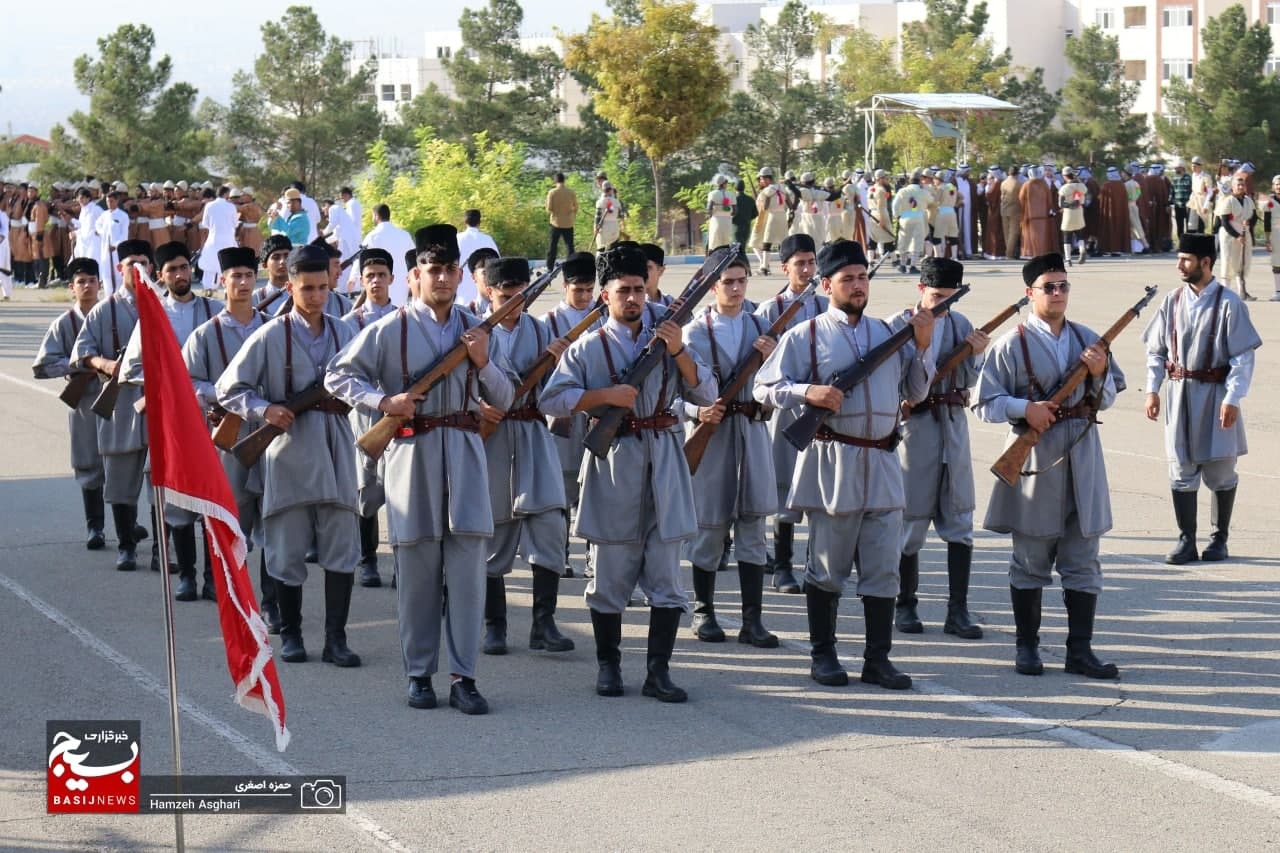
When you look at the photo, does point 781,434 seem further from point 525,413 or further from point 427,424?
point 427,424

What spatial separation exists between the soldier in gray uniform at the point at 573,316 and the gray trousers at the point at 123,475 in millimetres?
2784

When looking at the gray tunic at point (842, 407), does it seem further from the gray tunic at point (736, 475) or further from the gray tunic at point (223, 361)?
the gray tunic at point (223, 361)

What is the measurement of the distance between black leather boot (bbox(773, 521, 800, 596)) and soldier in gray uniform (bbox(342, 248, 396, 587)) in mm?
2369

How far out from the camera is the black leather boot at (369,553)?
1092 centimetres

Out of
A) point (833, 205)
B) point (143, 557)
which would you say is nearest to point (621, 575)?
point (143, 557)

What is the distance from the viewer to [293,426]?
9.06m

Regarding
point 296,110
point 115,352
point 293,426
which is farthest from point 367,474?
point 296,110

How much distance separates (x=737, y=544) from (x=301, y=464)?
2.30m

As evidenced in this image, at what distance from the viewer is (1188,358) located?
11.3 meters

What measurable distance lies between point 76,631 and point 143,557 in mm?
2151

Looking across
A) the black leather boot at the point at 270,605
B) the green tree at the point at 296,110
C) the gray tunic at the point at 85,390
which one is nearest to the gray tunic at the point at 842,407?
the black leather boot at the point at 270,605

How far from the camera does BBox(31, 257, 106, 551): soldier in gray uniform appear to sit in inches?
457

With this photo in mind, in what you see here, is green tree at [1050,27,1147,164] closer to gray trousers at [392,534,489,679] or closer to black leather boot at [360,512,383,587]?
black leather boot at [360,512,383,587]

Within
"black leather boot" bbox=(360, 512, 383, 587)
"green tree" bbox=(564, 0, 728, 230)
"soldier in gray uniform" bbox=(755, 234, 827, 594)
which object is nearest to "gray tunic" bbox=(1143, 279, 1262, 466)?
"soldier in gray uniform" bbox=(755, 234, 827, 594)
